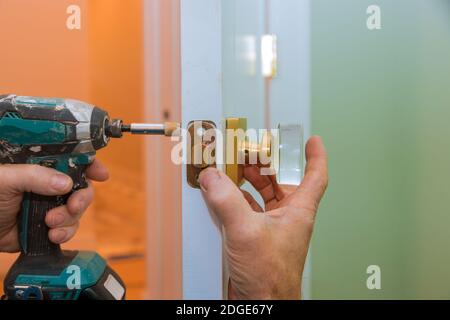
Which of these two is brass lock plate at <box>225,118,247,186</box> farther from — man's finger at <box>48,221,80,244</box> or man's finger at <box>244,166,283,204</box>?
man's finger at <box>48,221,80,244</box>

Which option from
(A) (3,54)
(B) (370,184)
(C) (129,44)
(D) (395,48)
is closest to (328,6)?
(D) (395,48)

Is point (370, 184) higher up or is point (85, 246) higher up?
point (370, 184)

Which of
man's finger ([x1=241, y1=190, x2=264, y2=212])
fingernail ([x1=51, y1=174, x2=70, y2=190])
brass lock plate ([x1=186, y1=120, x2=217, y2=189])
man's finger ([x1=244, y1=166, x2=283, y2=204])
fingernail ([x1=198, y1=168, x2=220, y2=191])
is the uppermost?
A: brass lock plate ([x1=186, y1=120, x2=217, y2=189])

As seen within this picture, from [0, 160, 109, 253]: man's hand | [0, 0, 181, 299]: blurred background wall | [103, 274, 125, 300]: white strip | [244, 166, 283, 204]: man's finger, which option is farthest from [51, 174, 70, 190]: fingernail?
[0, 0, 181, 299]: blurred background wall

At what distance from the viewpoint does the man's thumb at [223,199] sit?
17.1 inches

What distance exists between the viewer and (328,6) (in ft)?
2.41

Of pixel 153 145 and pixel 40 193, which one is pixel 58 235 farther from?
pixel 153 145

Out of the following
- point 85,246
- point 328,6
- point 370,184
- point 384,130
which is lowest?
point 85,246

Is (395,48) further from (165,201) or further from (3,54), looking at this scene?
(165,201)

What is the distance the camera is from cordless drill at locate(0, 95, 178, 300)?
52 cm

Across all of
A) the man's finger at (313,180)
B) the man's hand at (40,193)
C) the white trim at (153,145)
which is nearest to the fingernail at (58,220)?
the man's hand at (40,193)

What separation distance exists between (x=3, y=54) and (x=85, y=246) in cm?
75

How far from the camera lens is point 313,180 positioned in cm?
54
